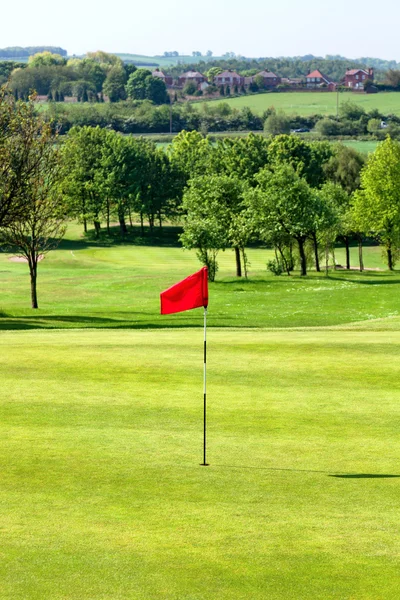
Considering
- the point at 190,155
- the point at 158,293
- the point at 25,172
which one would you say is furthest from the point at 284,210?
the point at 190,155

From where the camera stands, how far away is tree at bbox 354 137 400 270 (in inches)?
3327

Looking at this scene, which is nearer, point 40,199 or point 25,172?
point 25,172

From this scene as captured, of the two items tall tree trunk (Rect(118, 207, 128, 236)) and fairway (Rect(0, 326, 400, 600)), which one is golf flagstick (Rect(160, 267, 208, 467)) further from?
tall tree trunk (Rect(118, 207, 128, 236))

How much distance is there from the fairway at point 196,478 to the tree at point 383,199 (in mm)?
58372

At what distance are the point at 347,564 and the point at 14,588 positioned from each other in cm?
464

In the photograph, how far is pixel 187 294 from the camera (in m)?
18.1

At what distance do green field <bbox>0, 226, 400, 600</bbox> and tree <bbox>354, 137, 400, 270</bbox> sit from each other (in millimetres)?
50925

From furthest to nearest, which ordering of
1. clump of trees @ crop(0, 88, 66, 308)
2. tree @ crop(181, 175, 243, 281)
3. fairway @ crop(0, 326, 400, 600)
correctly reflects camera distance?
tree @ crop(181, 175, 243, 281), clump of trees @ crop(0, 88, 66, 308), fairway @ crop(0, 326, 400, 600)

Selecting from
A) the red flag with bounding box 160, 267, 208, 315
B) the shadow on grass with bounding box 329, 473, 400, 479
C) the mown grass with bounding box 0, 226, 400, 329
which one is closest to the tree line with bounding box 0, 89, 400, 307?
the mown grass with bounding box 0, 226, 400, 329

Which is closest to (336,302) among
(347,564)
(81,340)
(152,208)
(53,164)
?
Result: (53,164)

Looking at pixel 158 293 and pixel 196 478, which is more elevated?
pixel 196 478

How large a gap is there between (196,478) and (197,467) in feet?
2.12

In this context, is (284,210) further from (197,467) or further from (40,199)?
(197,467)

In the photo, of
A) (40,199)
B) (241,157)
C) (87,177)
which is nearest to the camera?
(40,199)
